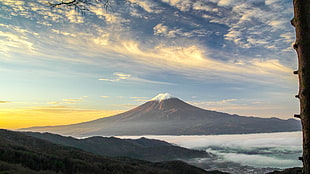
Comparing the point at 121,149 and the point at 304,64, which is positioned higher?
the point at 304,64

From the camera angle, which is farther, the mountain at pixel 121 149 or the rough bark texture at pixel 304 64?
the mountain at pixel 121 149

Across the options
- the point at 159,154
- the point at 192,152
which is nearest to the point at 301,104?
the point at 159,154

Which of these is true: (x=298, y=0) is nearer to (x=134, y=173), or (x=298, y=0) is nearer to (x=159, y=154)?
(x=134, y=173)

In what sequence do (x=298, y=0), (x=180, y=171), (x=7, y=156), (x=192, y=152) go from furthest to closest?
1. (x=192, y=152)
2. (x=180, y=171)
3. (x=7, y=156)
4. (x=298, y=0)

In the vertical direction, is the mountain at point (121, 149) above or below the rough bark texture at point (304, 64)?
below

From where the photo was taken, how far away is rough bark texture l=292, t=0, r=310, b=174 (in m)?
5.28

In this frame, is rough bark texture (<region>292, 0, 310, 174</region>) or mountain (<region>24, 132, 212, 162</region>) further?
mountain (<region>24, 132, 212, 162</region>)

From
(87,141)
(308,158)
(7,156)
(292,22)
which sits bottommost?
(87,141)

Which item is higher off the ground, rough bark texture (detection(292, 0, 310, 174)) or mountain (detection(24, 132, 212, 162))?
rough bark texture (detection(292, 0, 310, 174))

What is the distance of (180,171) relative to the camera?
1989 inches

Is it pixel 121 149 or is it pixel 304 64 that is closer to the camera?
pixel 304 64

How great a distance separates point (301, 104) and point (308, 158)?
49.6 inches

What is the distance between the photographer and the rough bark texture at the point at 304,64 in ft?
17.3

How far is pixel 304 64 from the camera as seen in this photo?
211 inches
